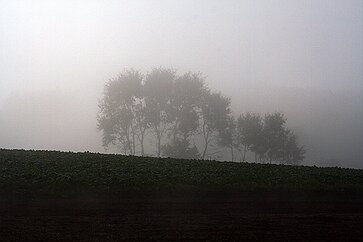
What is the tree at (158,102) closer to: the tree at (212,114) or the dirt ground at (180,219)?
the tree at (212,114)

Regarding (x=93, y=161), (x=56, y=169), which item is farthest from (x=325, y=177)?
(x=56, y=169)

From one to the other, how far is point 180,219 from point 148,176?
8.10m

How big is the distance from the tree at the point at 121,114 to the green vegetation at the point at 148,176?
37.1 metres

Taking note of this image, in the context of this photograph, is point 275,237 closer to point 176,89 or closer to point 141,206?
point 141,206

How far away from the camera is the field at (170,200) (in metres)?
13.5

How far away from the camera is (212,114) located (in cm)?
6925

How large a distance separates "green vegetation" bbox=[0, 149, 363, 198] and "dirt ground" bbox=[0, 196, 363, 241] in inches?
A: 72.8

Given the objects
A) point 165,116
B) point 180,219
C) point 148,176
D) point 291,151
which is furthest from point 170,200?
point 291,151

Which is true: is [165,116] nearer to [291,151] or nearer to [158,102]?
[158,102]

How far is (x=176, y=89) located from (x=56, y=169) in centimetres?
4615

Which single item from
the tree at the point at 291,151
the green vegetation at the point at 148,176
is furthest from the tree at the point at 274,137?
the green vegetation at the point at 148,176

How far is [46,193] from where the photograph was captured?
61.6ft

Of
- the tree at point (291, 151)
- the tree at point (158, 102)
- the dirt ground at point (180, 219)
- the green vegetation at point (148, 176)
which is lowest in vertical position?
the dirt ground at point (180, 219)

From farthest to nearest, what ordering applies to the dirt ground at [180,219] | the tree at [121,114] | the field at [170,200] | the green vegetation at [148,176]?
the tree at [121,114], the green vegetation at [148,176], the field at [170,200], the dirt ground at [180,219]
